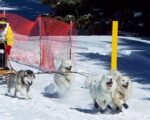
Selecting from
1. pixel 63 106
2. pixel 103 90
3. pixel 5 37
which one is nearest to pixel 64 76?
pixel 63 106

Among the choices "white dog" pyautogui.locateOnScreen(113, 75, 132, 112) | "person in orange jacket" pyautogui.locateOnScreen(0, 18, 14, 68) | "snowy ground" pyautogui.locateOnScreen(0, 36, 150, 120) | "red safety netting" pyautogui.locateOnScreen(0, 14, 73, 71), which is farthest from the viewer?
"red safety netting" pyautogui.locateOnScreen(0, 14, 73, 71)

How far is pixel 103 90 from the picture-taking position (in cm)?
1040

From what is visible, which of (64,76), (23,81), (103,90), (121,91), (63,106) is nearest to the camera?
(103,90)

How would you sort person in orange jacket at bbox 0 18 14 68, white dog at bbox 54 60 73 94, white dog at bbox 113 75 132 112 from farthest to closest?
person in orange jacket at bbox 0 18 14 68 → white dog at bbox 54 60 73 94 → white dog at bbox 113 75 132 112

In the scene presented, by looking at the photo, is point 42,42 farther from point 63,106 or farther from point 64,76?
point 63,106

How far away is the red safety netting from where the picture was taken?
57.9 feet

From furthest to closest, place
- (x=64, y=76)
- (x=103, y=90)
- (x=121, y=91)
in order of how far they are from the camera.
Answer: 1. (x=64, y=76)
2. (x=121, y=91)
3. (x=103, y=90)

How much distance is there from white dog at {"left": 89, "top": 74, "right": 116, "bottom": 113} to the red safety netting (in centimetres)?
597

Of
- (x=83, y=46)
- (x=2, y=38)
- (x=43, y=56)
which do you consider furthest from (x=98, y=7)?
(x=2, y=38)

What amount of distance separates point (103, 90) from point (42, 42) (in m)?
8.27

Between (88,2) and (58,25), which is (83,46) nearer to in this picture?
(58,25)

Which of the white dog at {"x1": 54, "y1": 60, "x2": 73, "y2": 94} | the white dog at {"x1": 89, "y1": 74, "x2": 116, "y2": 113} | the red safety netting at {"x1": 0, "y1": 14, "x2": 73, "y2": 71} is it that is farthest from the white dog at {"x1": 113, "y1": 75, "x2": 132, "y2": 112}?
the red safety netting at {"x1": 0, "y1": 14, "x2": 73, "y2": 71}

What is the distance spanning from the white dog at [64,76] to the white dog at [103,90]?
1.73m

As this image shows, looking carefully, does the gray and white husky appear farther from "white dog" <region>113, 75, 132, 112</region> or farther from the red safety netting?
the red safety netting
